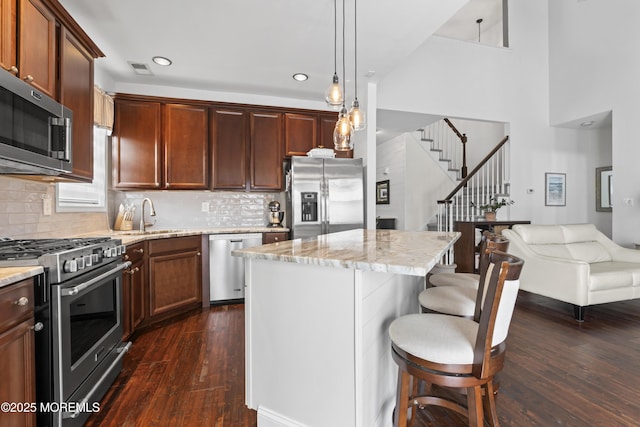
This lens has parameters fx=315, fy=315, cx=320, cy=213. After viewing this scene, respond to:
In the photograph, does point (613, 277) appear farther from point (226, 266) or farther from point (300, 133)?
point (226, 266)

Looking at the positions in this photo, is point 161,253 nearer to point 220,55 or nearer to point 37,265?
point 37,265

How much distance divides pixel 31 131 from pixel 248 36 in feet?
5.88

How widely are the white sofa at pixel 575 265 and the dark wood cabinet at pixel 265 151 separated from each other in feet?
9.85

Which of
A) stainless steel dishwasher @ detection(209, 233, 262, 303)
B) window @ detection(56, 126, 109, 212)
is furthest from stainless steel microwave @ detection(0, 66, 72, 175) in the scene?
stainless steel dishwasher @ detection(209, 233, 262, 303)

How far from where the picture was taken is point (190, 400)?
182 cm

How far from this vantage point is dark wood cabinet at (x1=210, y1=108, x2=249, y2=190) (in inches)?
151

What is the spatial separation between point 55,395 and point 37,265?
1.91 feet

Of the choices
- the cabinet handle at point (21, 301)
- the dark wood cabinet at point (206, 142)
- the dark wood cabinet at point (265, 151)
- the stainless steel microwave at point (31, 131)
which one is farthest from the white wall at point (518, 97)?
the cabinet handle at point (21, 301)

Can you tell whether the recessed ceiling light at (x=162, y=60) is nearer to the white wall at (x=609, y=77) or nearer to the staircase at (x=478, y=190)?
the staircase at (x=478, y=190)

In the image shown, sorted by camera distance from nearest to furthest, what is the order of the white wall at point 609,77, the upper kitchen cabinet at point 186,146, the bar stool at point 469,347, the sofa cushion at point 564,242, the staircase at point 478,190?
the bar stool at point 469,347, the upper kitchen cabinet at point 186,146, the sofa cushion at point 564,242, the white wall at point 609,77, the staircase at point 478,190

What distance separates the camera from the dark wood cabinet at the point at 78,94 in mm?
2076

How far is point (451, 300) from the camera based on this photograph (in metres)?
1.71

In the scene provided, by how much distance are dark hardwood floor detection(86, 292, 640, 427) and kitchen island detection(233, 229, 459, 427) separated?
0.97ft

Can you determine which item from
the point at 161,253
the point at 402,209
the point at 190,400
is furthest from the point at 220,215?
the point at 402,209
